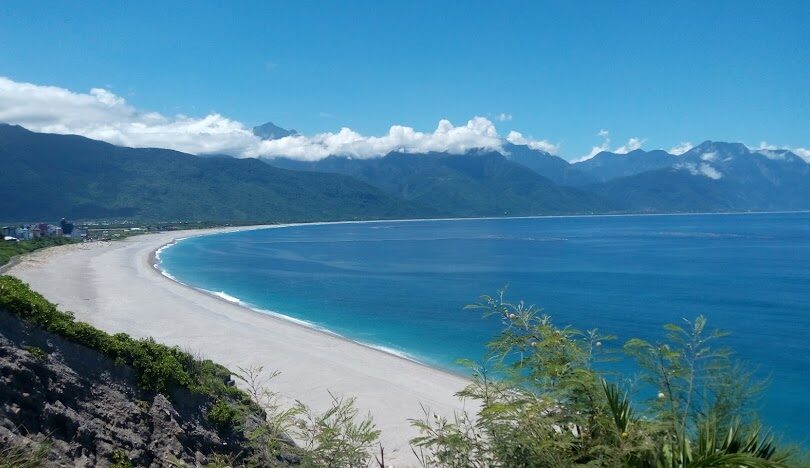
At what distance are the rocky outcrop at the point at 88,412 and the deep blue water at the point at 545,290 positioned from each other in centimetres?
1148

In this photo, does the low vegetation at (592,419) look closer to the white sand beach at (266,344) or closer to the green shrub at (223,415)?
the green shrub at (223,415)

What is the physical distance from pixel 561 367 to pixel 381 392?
20.6m

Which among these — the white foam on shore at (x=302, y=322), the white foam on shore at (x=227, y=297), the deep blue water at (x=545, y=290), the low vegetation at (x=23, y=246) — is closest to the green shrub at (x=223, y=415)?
the deep blue water at (x=545, y=290)

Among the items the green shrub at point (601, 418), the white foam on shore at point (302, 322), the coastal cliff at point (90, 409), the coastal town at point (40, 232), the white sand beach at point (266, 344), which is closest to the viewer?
the green shrub at point (601, 418)

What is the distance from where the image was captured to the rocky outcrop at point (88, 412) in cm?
990

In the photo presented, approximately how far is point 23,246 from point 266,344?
70.2m

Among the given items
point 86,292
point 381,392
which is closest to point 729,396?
point 381,392

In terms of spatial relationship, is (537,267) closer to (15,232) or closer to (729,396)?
(729,396)

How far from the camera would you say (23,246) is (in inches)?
3393

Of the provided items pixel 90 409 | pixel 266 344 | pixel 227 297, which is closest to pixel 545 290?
pixel 227 297

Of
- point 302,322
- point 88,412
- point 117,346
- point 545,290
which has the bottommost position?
point 302,322

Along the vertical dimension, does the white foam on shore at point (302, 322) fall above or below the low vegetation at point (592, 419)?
below

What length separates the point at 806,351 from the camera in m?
34.8

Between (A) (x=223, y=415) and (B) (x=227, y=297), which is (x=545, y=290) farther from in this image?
(A) (x=223, y=415)
